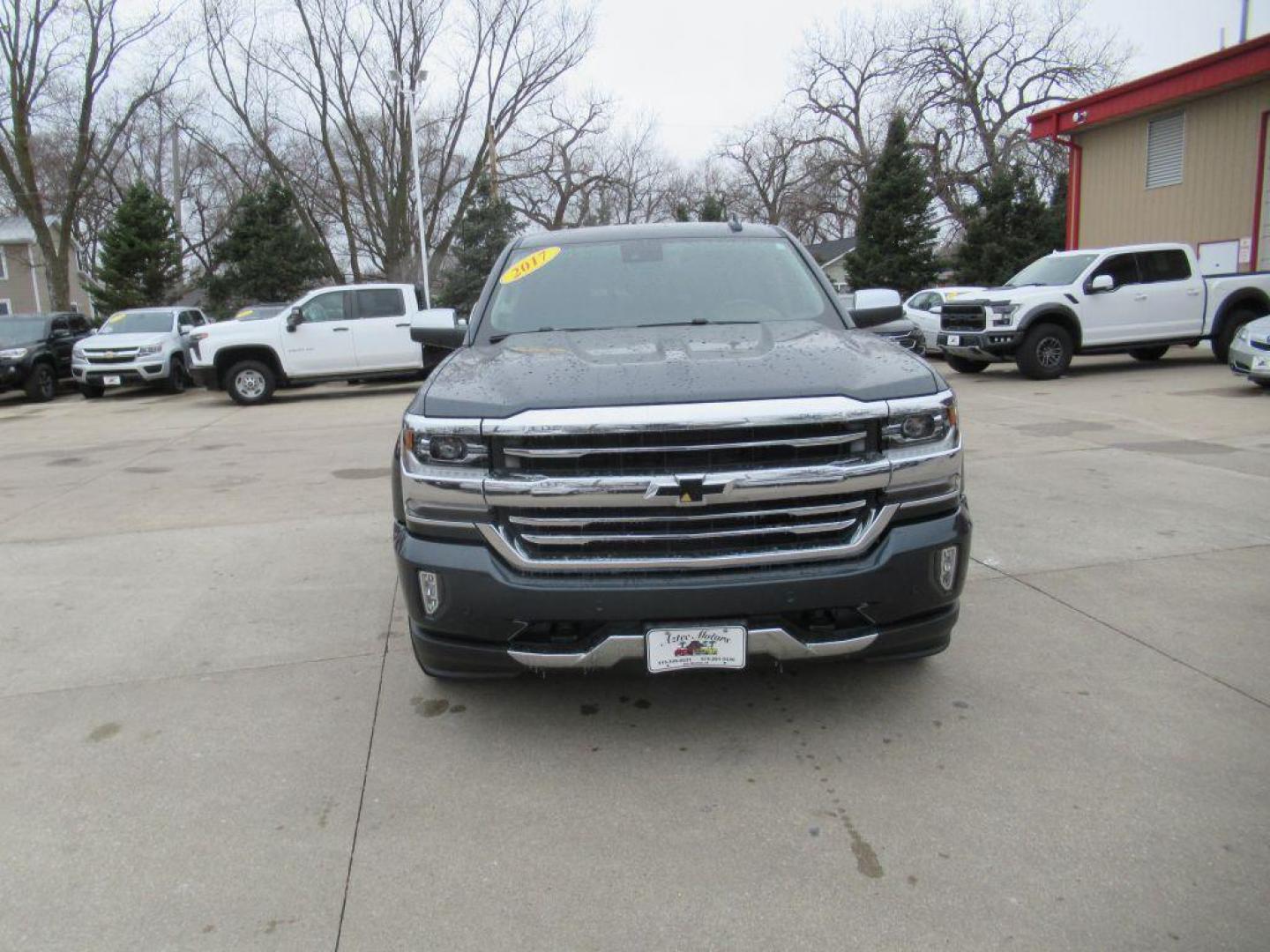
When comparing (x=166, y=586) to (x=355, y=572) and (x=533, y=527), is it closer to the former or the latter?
(x=355, y=572)

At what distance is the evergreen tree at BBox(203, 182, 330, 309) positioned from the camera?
3186 centimetres

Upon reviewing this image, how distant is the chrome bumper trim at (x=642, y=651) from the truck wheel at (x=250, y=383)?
14.1 meters

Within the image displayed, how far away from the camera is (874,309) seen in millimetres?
4398

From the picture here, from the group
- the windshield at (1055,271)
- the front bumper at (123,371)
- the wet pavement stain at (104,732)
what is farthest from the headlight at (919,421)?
the front bumper at (123,371)

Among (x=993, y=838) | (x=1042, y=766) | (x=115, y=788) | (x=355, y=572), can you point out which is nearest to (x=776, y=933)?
(x=993, y=838)

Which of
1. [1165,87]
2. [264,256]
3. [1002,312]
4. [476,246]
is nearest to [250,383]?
[1002,312]

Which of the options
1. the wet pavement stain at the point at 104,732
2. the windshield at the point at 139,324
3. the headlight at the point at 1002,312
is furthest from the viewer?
the windshield at the point at 139,324

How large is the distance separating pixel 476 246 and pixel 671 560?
32.6m

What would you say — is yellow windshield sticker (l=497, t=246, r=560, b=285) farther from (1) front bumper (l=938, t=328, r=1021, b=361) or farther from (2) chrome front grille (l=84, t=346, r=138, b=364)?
(2) chrome front grille (l=84, t=346, r=138, b=364)

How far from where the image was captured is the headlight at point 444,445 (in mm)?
2990

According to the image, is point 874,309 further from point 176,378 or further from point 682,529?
point 176,378

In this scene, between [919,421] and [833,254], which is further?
[833,254]

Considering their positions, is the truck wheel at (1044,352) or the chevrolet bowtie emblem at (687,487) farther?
the truck wheel at (1044,352)

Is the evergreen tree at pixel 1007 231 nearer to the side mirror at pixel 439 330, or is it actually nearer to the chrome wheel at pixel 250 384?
the chrome wheel at pixel 250 384
